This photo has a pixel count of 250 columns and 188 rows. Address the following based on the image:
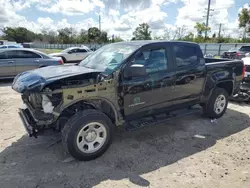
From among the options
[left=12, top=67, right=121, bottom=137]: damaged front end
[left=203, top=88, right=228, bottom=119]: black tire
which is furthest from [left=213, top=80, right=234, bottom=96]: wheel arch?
[left=12, top=67, right=121, bottom=137]: damaged front end

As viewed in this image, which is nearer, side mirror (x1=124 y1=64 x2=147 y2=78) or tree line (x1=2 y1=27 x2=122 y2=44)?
side mirror (x1=124 y1=64 x2=147 y2=78)

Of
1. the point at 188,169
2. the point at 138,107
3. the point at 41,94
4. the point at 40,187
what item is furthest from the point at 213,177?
the point at 41,94

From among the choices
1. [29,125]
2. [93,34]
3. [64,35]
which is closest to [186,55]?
[29,125]

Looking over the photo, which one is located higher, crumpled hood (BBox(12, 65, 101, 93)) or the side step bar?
crumpled hood (BBox(12, 65, 101, 93))

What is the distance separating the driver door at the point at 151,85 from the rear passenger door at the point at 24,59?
7264 millimetres

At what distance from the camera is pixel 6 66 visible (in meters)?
9.73

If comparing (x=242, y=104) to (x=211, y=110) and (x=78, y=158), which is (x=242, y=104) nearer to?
(x=211, y=110)

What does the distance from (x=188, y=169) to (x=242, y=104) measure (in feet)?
14.8

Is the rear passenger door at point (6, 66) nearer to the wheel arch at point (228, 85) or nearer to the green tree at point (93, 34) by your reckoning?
the wheel arch at point (228, 85)

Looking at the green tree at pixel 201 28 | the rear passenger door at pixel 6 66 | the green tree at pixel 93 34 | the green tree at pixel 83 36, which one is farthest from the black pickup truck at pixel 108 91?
the green tree at pixel 83 36

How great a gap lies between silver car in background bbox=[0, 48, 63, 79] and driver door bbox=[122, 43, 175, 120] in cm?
708

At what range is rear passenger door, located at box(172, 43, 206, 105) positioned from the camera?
4695 millimetres

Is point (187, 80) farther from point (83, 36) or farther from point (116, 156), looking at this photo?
point (83, 36)

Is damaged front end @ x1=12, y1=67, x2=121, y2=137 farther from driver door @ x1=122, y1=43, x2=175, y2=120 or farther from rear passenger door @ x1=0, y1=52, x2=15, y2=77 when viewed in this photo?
rear passenger door @ x1=0, y1=52, x2=15, y2=77
